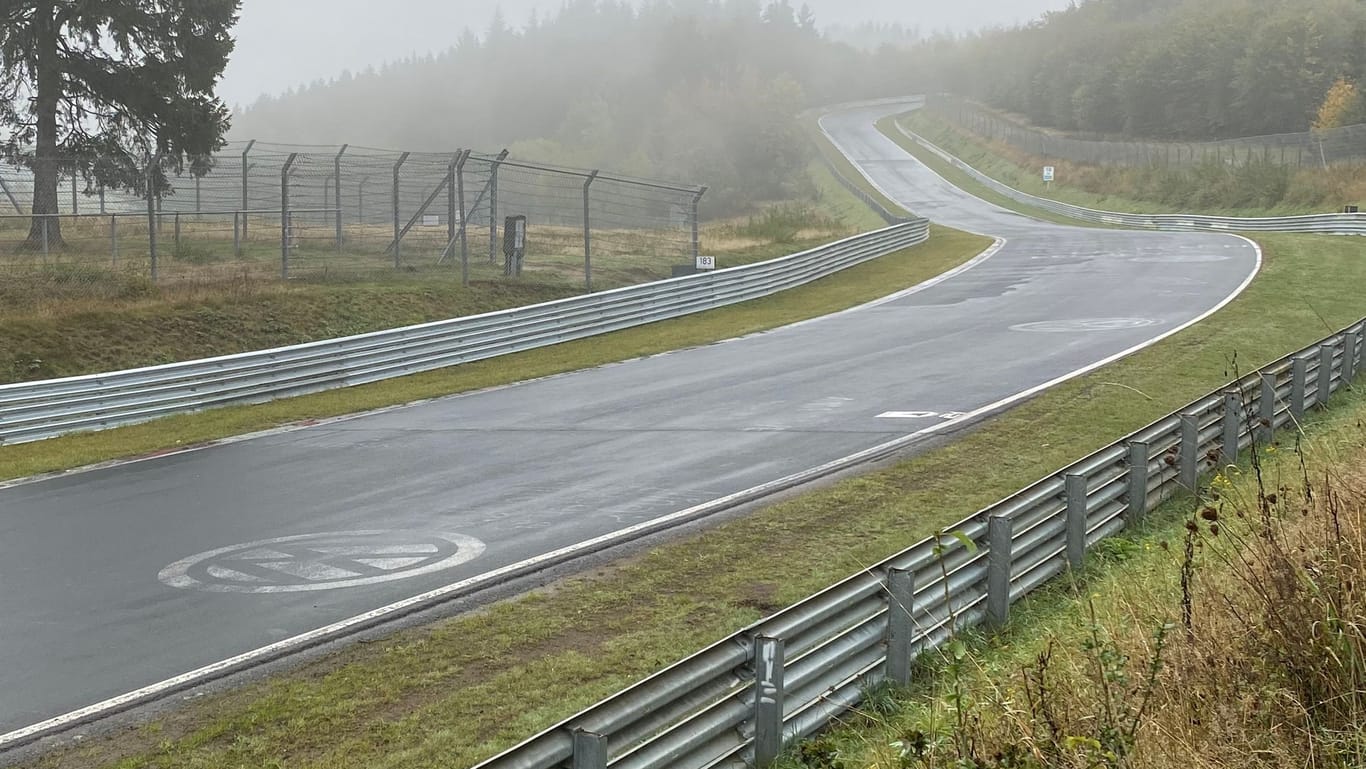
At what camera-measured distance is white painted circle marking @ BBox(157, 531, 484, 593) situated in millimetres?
9602

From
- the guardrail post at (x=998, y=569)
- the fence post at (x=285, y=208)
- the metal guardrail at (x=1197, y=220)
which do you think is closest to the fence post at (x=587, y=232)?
the fence post at (x=285, y=208)

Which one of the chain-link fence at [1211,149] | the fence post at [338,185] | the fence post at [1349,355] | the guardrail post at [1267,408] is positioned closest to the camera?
the guardrail post at [1267,408]

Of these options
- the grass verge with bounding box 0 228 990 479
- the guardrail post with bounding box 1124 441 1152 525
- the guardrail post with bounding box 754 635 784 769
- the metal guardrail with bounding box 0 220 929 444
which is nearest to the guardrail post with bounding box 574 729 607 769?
the guardrail post with bounding box 754 635 784 769

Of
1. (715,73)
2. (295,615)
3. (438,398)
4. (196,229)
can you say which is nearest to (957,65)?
(715,73)

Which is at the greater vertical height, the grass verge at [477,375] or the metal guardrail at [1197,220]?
the metal guardrail at [1197,220]

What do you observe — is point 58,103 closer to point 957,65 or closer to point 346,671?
point 346,671

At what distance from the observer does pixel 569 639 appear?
8.23 m

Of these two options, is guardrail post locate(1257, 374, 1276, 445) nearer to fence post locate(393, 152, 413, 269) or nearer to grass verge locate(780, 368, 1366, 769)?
grass verge locate(780, 368, 1366, 769)

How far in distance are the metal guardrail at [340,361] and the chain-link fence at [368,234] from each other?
185 centimetres

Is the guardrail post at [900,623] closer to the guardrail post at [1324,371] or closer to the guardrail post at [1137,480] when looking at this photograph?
the guardrail post at [1137,480]

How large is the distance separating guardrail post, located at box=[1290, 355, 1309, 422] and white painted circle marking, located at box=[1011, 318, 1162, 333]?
→ 8.72 metres

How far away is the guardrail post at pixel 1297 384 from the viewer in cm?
1341

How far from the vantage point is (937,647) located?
7219 mm

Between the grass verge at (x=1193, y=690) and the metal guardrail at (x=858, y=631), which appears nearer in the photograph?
the grass verge at (x=1193, y=690)
